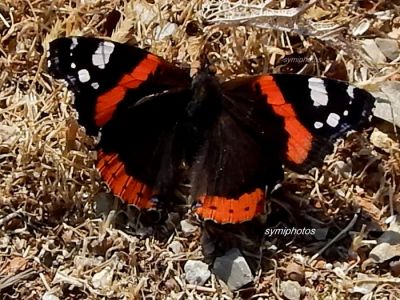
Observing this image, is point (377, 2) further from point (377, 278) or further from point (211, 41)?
point (377, 278)

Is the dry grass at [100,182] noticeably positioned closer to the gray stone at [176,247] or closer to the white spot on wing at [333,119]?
the gray stone at [176,247]

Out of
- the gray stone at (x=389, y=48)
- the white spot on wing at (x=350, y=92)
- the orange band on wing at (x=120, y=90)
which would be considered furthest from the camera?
the gray stone at (x=389, y=48)

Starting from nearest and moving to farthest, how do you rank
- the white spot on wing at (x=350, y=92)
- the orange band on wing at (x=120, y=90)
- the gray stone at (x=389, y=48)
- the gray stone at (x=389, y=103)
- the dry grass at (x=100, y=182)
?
the white spot on wing at (x=350, y=92), the orange band on wing at (x=120, y=90), the dry grass at (x=100, y=182), the gray stone at (x=389, y=103), the gray stone at (x=389, y=48)

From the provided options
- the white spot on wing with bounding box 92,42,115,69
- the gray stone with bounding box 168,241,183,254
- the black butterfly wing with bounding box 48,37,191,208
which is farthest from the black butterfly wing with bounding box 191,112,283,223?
the white spot on wing with bounding box 92,42,115,69

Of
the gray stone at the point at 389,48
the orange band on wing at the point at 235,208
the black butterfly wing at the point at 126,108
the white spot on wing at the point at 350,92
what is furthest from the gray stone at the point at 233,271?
the gray stone at the point at 389,48

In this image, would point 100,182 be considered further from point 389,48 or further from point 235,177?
point 389,48

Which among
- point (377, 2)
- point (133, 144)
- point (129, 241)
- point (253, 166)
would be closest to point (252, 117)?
point (253, 166)
